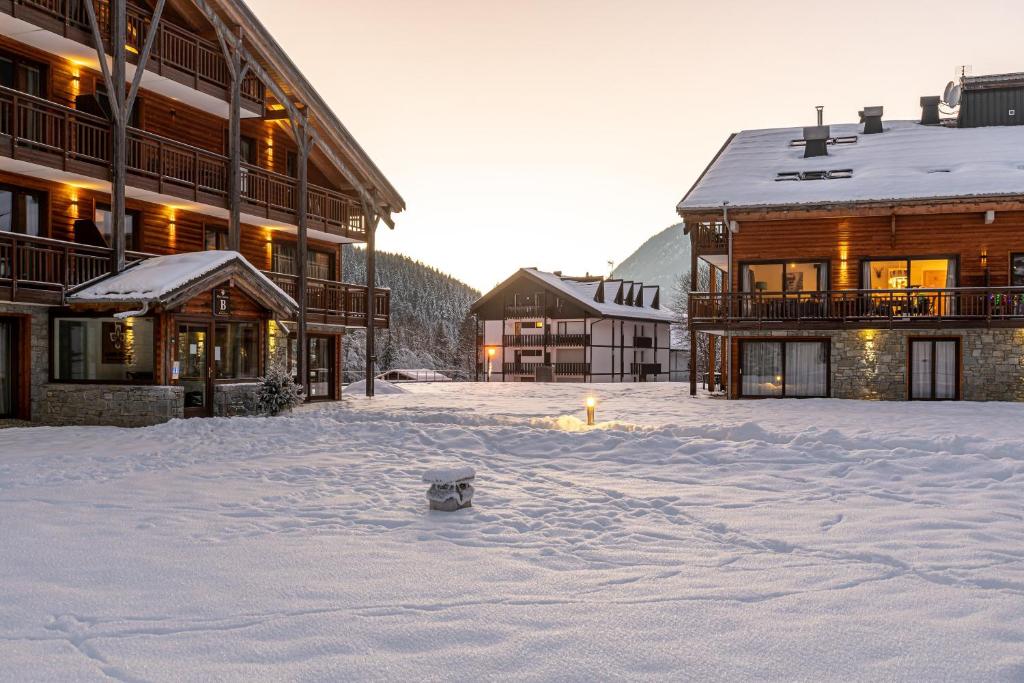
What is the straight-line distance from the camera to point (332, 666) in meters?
4.09

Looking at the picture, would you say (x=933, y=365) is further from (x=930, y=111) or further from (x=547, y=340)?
(x=547, y=340)

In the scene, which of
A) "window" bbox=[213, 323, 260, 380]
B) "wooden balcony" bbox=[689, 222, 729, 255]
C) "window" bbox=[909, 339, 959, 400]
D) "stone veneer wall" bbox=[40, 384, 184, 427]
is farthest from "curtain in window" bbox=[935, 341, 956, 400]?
"stone veneer wall" bbox=[40, 384, 184, 427]

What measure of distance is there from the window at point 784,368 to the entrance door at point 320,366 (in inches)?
498

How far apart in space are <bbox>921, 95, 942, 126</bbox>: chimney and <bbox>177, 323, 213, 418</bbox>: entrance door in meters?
25.4

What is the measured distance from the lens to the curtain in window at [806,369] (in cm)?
2300

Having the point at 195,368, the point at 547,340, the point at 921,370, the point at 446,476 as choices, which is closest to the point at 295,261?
the point at 195,368

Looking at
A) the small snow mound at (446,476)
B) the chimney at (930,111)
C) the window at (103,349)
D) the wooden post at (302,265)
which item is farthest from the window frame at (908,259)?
the window at (103,349)

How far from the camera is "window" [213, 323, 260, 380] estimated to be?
58.1ft

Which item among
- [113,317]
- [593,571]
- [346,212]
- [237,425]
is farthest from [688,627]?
[346,212]

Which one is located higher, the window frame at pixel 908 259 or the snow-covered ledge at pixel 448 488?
the window frame at pixel 908 259

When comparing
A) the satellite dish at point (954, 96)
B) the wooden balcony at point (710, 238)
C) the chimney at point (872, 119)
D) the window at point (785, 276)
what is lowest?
the window at point (785, 276)

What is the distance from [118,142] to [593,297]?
113 ft

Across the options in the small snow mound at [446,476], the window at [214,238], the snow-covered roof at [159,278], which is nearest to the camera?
the small snow mound at [446,476]

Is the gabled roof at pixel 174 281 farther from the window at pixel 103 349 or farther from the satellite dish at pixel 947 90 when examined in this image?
the satellite dish at pixel 947 90
